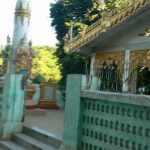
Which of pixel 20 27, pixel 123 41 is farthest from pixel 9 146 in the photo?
pixel 20 27

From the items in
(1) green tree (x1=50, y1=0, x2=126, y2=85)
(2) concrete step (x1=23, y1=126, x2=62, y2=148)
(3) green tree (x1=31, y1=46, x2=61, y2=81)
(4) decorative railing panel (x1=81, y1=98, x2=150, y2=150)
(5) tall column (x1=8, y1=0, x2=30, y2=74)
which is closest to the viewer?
(4) decorative railing panel (x1=81, y1=98, x2=150, y2=150)

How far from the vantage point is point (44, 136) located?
23.7 ft

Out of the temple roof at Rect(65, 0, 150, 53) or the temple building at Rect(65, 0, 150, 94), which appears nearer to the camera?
the temple roof at Rect(65, 0, 150, 53)

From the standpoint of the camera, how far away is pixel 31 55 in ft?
44.4

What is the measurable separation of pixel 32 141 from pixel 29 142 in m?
0.07

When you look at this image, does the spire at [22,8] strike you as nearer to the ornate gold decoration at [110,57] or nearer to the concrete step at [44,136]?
the ornate gold decoration at [110,57]

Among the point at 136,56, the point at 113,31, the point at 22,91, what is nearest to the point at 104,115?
the point at 22,91

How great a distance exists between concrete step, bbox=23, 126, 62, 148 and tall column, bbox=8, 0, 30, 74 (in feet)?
18.5

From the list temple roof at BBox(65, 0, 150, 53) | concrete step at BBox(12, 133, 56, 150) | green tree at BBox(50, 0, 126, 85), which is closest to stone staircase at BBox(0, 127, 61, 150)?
concrete step at BBox(12, 133, 56, 150)

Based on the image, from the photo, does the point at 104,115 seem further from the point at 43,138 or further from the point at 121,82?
the point at 43,138

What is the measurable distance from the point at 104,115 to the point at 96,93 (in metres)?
0.35

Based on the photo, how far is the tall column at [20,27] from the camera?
535 inches

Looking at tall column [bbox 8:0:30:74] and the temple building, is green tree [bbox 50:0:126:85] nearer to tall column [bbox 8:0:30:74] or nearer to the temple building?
tall column [bbox 8:0:30:74]

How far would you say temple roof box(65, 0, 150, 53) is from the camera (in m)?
10.2
